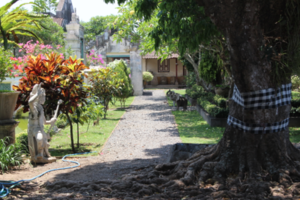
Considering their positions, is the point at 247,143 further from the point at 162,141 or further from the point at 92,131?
the point at 92,131

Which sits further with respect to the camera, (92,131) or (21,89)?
(92,131)

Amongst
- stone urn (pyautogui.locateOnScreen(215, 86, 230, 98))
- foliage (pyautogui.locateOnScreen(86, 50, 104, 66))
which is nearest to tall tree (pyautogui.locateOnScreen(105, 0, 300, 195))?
stone urn (pyautogui.locateOnScreen(215, 86, 230, 98))

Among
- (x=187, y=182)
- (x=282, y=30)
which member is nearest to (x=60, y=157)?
(x=187, y=182)

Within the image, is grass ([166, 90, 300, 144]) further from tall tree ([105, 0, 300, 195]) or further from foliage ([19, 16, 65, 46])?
foliage ([19, 16, 65, 46])

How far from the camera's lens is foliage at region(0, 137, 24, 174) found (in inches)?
231

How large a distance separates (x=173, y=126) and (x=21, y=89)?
20.5ft

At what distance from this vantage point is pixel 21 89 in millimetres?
7148

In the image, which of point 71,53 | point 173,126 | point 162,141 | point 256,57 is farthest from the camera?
point 71,53

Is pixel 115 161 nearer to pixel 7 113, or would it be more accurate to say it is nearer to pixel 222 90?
pixel 7 113

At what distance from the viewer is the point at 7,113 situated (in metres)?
6.74

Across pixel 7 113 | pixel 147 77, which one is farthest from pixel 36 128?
pixel 147 77

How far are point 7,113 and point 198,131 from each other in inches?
249

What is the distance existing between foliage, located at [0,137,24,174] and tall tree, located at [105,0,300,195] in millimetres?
3412

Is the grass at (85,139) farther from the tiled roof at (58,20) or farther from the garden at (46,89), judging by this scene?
the tiled roof at (58,20)
